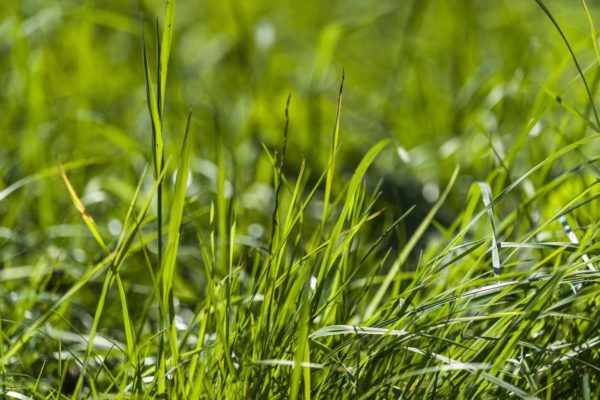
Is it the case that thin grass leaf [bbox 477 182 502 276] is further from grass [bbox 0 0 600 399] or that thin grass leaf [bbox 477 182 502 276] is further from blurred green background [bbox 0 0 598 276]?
blurred green background [bbox 0 0 598 276]

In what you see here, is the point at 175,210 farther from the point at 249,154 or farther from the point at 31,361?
the point at 249,154

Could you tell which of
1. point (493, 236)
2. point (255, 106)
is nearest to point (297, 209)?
point (493, 236)

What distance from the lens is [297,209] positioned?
154 centimetres

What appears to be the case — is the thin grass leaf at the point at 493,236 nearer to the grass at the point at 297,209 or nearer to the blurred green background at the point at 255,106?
the grass at the point at 297,209

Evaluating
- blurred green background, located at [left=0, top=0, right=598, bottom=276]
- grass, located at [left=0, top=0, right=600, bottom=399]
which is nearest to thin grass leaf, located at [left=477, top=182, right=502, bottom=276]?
grass, located at [left=0, top=0, right=600, bottom=399]

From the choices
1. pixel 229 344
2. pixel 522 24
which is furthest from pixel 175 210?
pixel 522 24

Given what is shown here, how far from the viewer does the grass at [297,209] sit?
3.40ft

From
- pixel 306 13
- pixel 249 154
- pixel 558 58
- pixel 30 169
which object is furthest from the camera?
pixel 306 13

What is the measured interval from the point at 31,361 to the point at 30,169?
2.64 ft

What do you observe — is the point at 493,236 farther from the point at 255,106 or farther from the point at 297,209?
the point at 255,106

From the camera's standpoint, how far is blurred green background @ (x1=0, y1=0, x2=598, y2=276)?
6.34ft

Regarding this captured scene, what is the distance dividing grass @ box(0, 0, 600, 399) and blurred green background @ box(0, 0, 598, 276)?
0.01 m

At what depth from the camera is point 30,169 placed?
1992 mm

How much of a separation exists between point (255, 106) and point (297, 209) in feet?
2.76
